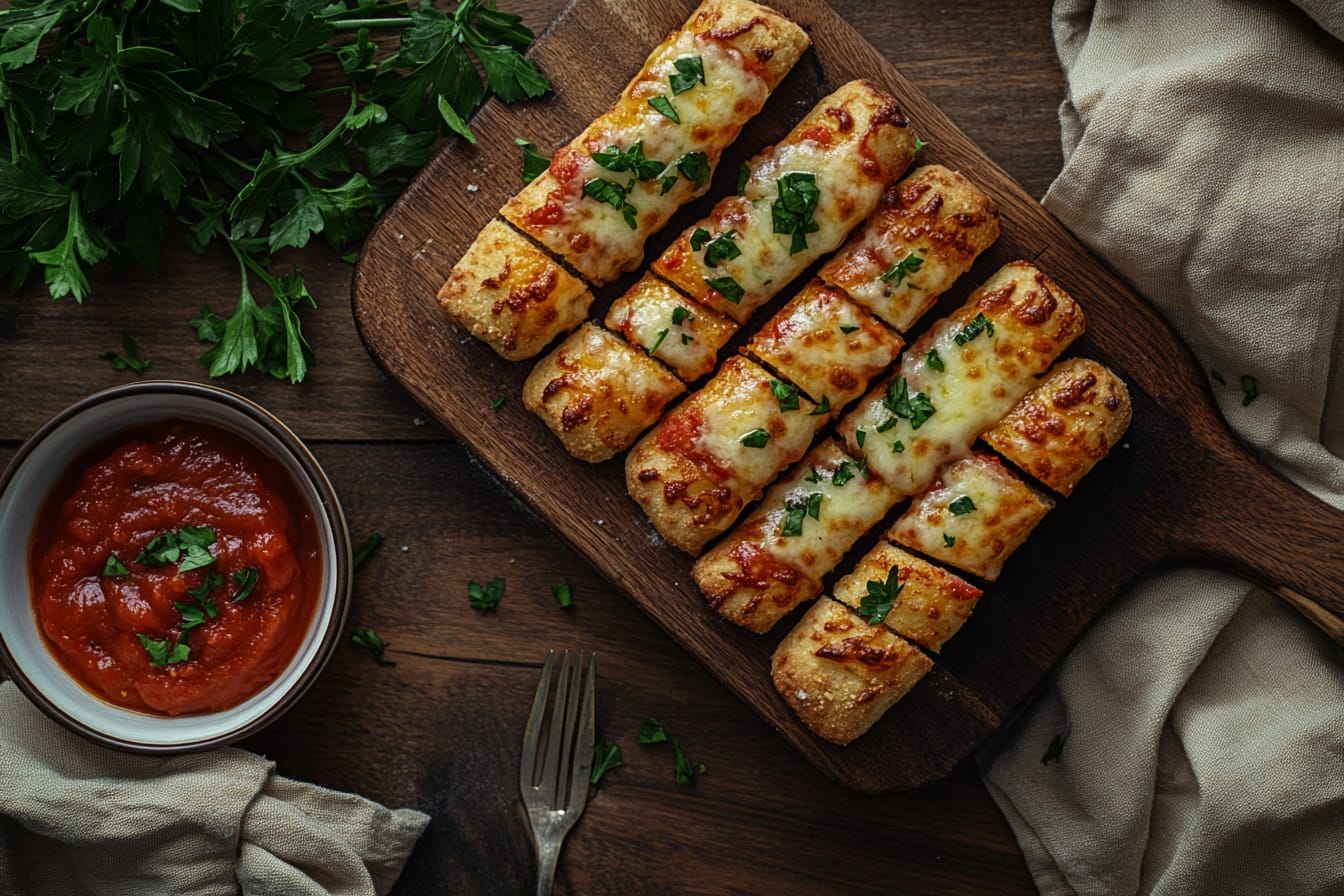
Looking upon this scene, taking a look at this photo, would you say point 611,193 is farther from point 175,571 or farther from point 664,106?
point 175,571

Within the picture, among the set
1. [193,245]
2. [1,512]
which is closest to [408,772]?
[1,512]

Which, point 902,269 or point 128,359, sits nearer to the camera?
point 902,269

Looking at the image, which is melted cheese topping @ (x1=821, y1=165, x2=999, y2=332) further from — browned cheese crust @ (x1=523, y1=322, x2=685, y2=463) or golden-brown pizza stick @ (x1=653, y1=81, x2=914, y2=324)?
browned cheese crust @ (x1=523, y1=322, x2=685, y2=463)

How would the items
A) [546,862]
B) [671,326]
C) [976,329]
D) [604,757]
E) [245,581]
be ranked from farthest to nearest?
1. [604,757]
2. [546,862]
3. [671,326]
4. [976,329]
5. [245,581]

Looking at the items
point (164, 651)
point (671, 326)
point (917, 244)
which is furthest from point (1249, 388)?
point (164, 651)

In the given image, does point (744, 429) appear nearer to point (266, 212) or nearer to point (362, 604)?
point (362, 604)

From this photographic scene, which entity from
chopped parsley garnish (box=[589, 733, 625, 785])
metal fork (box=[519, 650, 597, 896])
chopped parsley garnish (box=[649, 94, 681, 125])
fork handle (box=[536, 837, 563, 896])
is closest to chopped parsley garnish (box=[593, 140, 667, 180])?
chopped parsley garnish (box=[649, 94, 681, 125])
